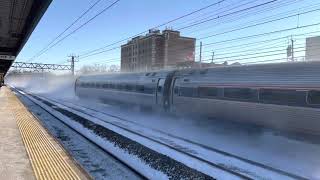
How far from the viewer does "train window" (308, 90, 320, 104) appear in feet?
41.4

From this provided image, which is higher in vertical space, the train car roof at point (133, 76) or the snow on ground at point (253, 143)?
the train car roof at point (133, 76)

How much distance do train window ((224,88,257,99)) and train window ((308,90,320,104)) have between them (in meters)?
2.74

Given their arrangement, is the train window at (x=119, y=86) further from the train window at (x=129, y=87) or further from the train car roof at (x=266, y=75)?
the train car roof at (x=266, y=75)

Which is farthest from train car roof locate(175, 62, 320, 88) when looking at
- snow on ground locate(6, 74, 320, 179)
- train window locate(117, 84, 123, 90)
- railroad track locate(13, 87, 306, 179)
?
train window locate(117, 84, 123, 90)

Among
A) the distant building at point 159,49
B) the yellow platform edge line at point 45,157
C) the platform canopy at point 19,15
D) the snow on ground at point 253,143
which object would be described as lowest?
the snow on ground at point 253,143

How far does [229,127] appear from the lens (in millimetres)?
17359

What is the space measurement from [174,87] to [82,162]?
11.4 m

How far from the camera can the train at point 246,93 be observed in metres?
13.1

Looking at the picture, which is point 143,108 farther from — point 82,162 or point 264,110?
point 82,162

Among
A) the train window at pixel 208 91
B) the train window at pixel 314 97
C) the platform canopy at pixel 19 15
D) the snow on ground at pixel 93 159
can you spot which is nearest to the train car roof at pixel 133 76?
the train window at pixel 208 91

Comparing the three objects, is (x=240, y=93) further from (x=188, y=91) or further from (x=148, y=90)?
(x=148, y=90)

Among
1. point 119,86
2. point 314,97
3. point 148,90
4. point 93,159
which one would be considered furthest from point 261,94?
point 119,86

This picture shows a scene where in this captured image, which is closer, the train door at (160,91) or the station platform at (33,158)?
the station platform at (33,158)

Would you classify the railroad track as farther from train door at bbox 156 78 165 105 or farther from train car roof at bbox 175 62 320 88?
train door at bbox 156 78 165 105
